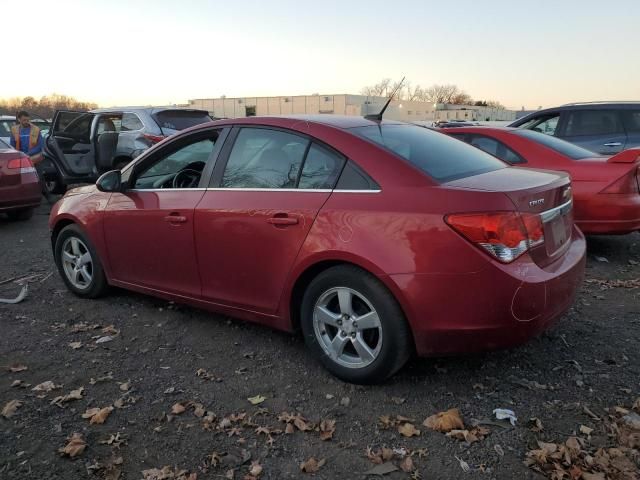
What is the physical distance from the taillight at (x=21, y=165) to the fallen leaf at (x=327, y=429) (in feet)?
23.6

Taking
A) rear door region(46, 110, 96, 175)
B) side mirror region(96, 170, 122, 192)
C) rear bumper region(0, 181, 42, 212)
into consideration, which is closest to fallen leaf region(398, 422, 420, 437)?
side mirror region(96, 170, 122, 192)

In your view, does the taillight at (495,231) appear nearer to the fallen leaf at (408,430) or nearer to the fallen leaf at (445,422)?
the fallen leaf at (445,422)

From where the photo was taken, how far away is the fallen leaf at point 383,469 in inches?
101

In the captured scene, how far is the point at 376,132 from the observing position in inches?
142

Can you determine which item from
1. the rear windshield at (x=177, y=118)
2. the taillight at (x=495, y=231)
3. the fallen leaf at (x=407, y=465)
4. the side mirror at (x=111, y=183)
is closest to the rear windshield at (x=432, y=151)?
the taillight at (x=495, y=231)

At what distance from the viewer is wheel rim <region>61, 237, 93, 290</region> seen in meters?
4.91

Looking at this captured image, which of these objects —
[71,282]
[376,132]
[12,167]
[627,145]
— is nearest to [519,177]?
[376,132]

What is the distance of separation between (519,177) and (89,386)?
115 inches

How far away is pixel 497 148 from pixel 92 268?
14.2 feet

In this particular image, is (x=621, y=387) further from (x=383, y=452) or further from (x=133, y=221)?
(x=133, y=221)

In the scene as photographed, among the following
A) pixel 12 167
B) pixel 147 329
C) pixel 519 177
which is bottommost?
pixel 147 329

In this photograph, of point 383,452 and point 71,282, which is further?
point 71,282

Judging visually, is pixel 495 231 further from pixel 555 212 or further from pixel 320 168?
pixel 320 168

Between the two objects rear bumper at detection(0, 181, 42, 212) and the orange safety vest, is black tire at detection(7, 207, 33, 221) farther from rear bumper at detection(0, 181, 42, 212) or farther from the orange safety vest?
the orange safety vest
